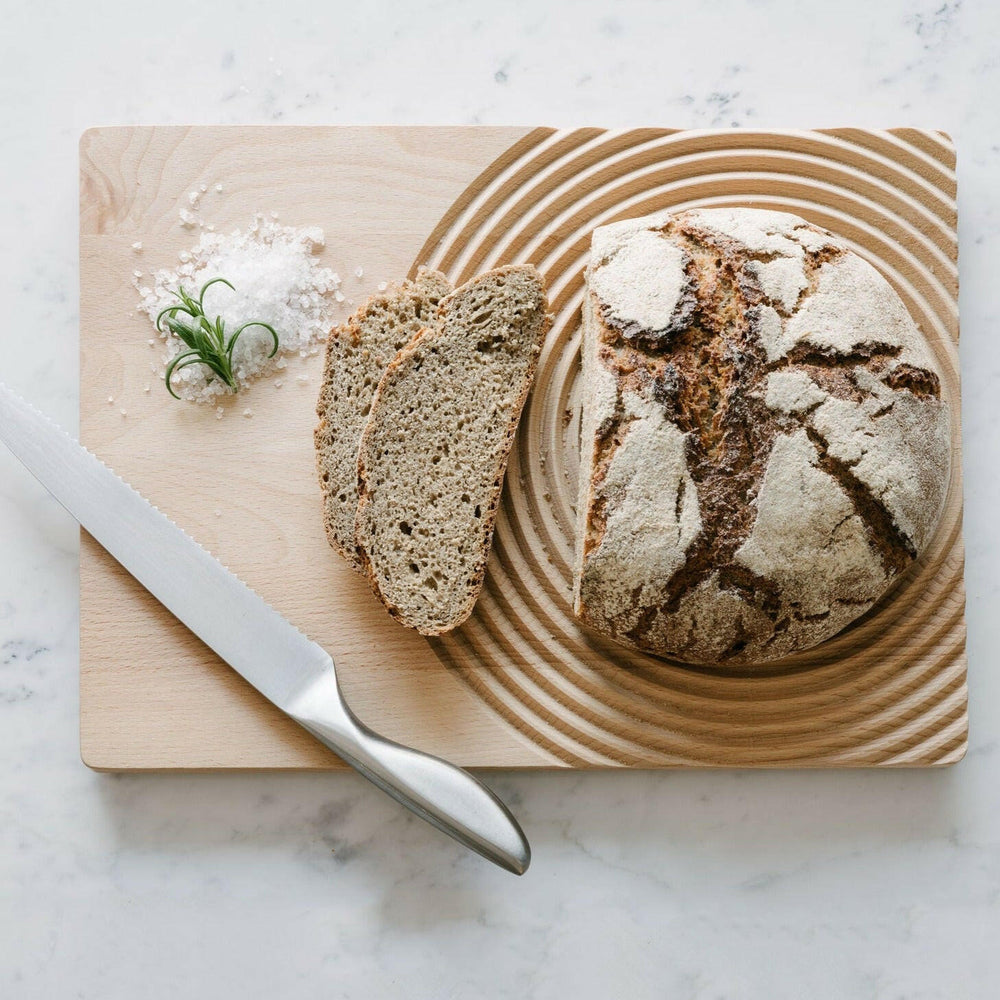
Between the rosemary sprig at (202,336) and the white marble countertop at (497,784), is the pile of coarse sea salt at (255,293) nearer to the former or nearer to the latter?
A: the rosemary sprig at (202,336)

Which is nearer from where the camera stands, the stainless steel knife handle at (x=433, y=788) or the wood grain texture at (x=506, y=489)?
the stainless steel knife handle at (x=433, y=788)

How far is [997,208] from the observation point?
251 centimetres

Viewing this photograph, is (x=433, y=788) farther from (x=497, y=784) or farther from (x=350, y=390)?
(x=350, y=390)

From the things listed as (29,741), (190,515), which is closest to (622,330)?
(190,515)

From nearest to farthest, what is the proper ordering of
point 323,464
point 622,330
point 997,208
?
point 622,330 → point 323,464 → point 997,208

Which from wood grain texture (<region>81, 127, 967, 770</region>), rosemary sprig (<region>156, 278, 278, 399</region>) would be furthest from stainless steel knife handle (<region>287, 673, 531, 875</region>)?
rosemary sprig (<region>156, 278, 278, 399</region>)

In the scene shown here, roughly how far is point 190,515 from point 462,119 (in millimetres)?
1253

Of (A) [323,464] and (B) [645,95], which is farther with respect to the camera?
(B) [645,95]

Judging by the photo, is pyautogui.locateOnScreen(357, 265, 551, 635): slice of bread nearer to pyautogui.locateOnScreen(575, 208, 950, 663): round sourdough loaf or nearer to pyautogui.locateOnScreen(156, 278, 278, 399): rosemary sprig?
pyautogui.locateOnScreen(575, 208, 950, 663): round sourdough loaf

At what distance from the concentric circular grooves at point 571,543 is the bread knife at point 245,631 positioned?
0.25 metres

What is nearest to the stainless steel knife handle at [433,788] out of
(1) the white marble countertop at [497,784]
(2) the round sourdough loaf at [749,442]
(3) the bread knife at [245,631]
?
(3) the bread knife at [245,631]

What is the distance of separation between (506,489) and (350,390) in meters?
0.45

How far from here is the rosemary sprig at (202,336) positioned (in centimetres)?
230

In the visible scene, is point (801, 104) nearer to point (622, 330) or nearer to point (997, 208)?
point (997, 208)
